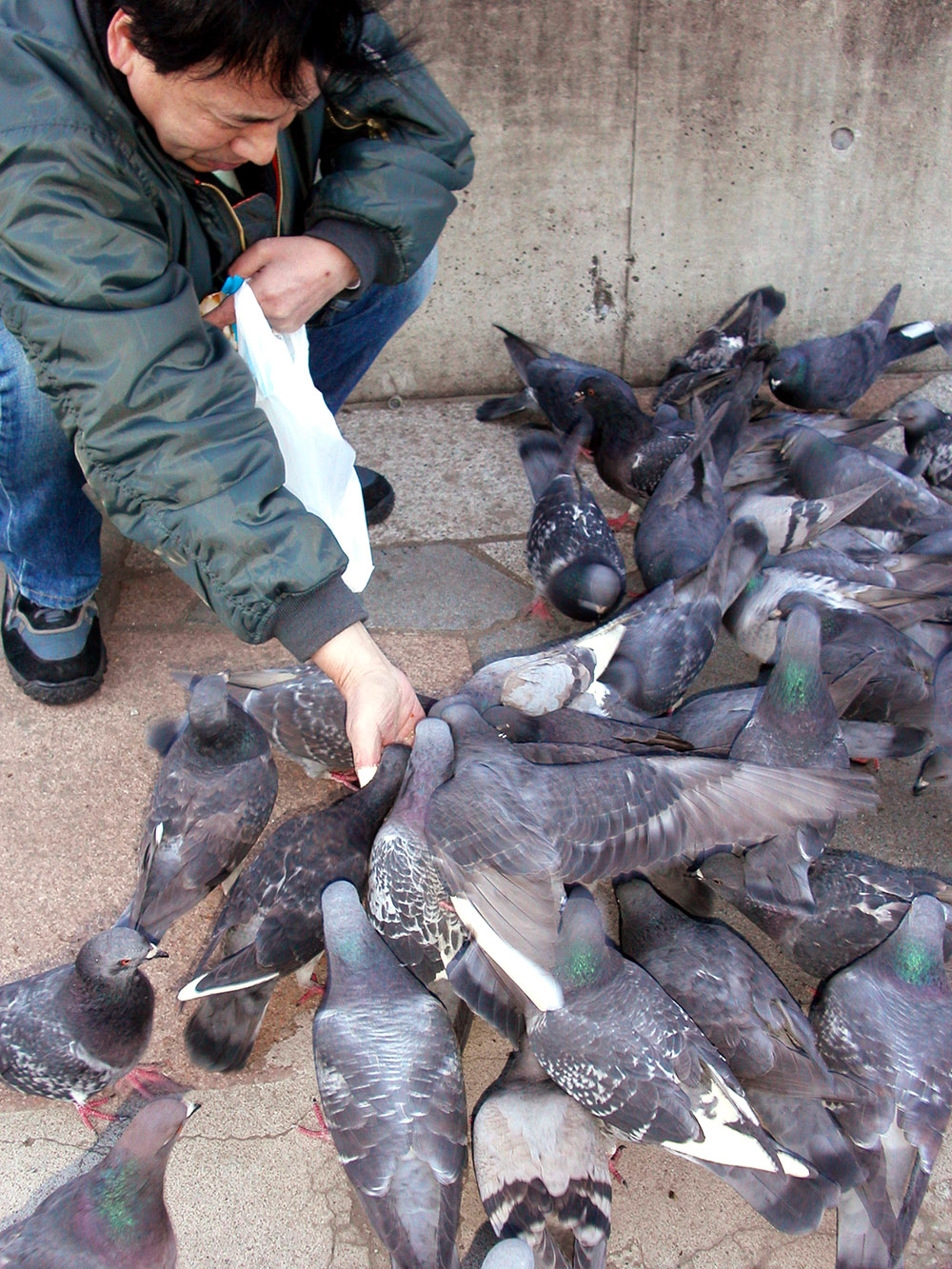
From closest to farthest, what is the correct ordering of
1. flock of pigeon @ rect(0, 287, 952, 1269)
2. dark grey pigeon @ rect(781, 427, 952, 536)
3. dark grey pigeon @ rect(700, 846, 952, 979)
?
flock of pigeon @ rect(0, 287, 952, 1269) < dark grey pigeon @ rect(700, 846, 952, 979) < dark grey pigeon @ rect(781, 427, 952, 536)

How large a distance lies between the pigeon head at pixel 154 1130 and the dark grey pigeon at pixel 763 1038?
1046 millimetres

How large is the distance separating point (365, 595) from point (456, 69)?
7.11 ft

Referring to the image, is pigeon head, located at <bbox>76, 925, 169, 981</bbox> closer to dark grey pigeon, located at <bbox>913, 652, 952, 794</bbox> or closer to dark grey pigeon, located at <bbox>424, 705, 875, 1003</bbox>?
dark grey pigeon, located at <bbox>424, 705, 875, 1003</bbox>

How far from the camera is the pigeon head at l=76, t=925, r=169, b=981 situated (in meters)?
2.31

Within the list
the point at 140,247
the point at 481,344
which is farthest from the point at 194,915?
the point at 481,344

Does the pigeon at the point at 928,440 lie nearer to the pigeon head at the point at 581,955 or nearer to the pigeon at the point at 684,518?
the pigeon at the point at 684,518

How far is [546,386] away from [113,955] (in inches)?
115

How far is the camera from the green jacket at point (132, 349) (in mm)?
2033

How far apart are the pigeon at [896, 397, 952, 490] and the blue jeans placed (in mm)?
2048

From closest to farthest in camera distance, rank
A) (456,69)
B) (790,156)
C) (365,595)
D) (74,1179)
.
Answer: (74,1179), (365,595), (456,69), (790,156)

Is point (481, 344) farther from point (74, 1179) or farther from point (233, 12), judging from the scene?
point (74, 1179)

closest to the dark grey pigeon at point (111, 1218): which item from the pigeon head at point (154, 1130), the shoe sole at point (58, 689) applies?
the pigeon head at point (154, 1130)

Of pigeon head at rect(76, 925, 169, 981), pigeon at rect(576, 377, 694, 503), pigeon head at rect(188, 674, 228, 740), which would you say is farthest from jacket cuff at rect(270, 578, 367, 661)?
pigeon at rect(576, 377, 694, 503)

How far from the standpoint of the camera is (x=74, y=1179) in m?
2.03
